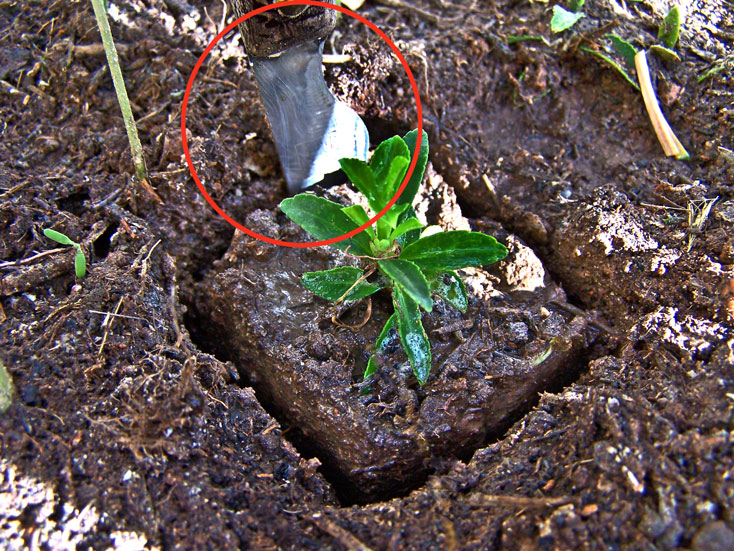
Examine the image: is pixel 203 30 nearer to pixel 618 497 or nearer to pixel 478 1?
pixel 478 1

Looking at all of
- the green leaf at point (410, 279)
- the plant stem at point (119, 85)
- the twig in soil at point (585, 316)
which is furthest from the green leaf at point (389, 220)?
the plant stem at point (119, 85)

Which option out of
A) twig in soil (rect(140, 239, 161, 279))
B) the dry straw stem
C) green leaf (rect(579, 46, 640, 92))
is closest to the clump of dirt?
twig in soil (rect(140, 239, 161, 279))

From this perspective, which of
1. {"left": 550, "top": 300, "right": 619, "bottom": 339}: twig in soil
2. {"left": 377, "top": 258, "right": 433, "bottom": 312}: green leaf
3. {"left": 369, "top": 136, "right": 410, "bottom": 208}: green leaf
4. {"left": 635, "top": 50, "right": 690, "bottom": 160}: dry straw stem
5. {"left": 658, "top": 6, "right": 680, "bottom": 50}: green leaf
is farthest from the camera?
{"left": 658, "top": 6, "right": 680, "bottom": 50}: green leaf

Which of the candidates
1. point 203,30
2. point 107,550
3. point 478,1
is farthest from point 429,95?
point 107,550

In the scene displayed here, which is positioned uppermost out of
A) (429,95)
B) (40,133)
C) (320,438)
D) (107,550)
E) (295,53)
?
(295,53)

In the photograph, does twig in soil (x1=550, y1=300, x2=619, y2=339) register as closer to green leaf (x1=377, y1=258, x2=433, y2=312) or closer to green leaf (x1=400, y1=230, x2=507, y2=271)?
green leaf (x1=400, y1=230, x2=507, y2=271)

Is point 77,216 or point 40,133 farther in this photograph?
point 40,133
